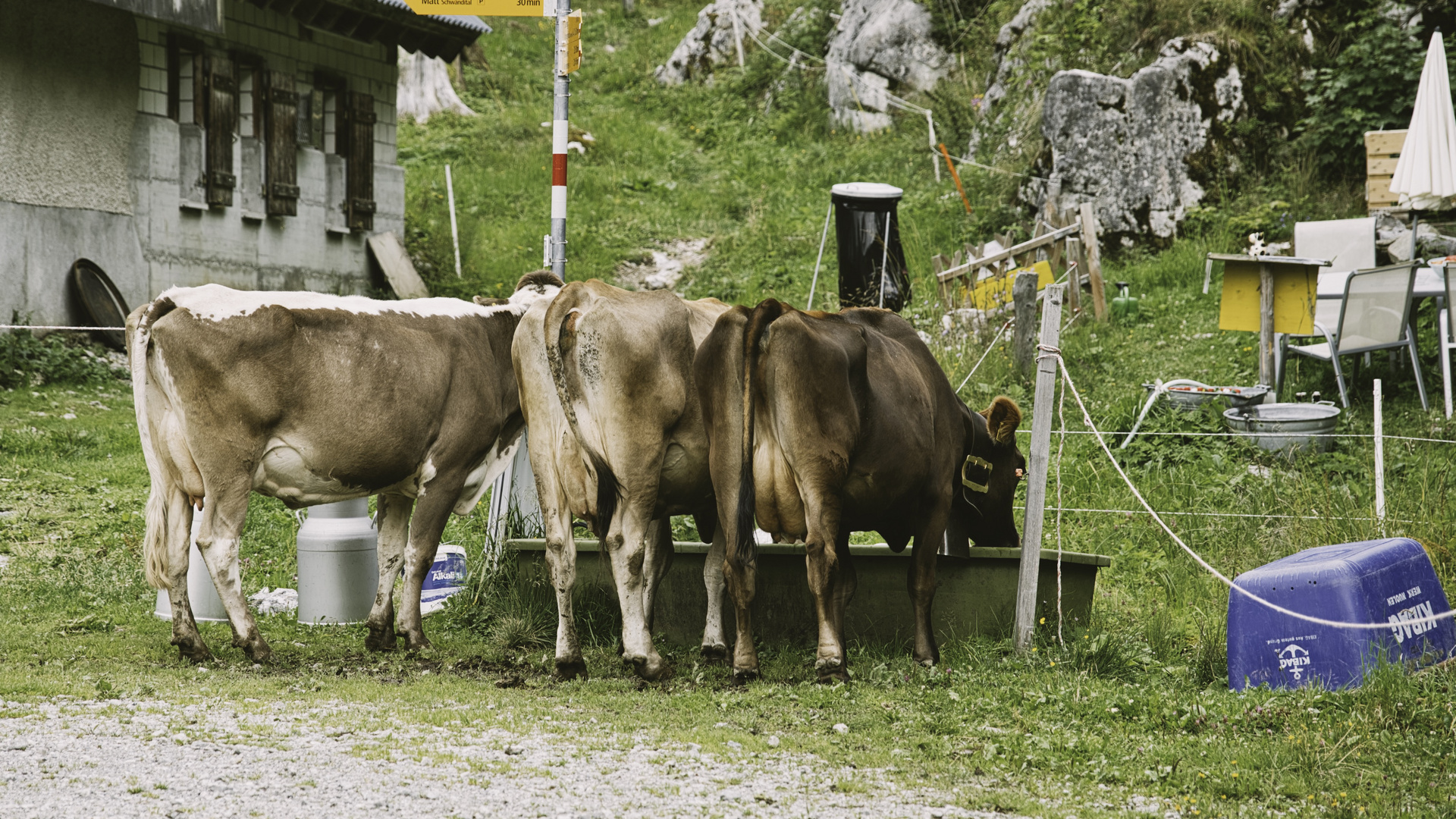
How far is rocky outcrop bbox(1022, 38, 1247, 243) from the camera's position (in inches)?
619

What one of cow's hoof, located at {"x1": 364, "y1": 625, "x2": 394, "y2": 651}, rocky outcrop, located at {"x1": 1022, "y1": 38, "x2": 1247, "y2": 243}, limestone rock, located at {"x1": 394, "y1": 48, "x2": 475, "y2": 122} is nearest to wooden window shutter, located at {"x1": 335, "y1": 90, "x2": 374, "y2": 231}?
rocky outcrop, located at {"x1": 1022, "y1": 38, "x2": 1247, "y2": 243}

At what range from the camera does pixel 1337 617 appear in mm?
4996

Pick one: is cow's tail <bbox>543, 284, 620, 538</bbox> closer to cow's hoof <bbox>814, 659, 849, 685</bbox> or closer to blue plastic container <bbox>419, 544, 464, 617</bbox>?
cow's hoof <bbox>814, 659, 849, 685</bbox>

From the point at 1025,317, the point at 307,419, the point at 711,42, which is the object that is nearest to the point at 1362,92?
the point at 1025,317

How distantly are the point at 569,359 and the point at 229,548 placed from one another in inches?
71.5

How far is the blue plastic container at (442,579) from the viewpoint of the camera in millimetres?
7316

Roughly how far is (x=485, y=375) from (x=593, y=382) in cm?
116

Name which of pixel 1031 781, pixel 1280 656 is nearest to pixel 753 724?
pixel 1031 781

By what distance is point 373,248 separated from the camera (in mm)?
17969

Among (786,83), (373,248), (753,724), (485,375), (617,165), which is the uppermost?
(786,83)

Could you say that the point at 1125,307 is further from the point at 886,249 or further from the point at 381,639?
the point at 381,639

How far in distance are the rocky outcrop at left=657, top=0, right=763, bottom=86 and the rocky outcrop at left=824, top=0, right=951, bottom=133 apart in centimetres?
464

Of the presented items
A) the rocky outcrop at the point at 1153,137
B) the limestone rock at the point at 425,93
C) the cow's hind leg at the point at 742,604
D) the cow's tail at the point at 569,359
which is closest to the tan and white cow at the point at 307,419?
the cow's tail at the point at 569,359

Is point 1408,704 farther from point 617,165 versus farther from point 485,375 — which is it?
point 617,165
